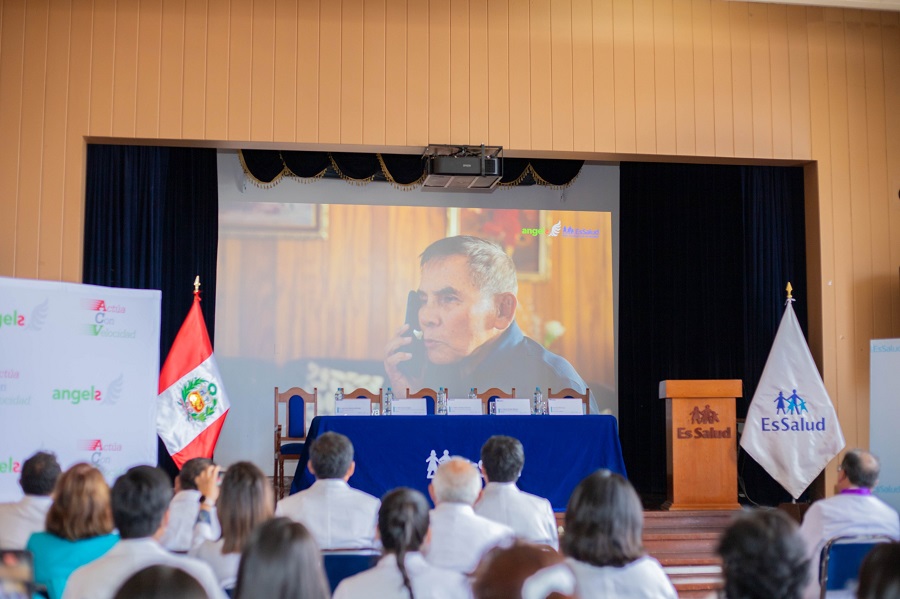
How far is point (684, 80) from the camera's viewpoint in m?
7.58

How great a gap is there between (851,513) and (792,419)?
3.50 metres

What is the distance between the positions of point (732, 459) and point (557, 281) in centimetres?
282

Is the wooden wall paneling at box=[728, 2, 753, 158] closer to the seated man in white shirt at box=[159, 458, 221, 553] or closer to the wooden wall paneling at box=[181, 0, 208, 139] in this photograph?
the wooden wall paneling at box=[181, 0, 208, 139]

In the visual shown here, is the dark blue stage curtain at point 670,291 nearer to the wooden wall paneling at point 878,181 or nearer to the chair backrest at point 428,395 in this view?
the wooden wall paneling at point 878,181

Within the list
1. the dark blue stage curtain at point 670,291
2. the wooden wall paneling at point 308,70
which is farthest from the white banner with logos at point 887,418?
the wooden wall paneling at point 308,70

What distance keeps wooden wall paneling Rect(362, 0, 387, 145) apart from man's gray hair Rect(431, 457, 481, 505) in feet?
14.6

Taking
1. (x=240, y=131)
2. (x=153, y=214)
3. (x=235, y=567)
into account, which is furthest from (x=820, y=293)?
(x=235, y=567)

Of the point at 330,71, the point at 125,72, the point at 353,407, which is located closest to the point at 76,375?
the point at 353,407

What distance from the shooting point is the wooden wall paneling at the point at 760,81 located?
25.0 ft

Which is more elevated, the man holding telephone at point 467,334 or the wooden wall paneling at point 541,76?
the wooden wall paneling at point 541,76

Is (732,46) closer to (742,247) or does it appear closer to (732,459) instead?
(742,247)

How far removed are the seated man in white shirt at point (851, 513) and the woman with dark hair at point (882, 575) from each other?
1930 millimetres

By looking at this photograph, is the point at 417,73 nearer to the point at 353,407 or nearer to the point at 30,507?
the point at 353,407

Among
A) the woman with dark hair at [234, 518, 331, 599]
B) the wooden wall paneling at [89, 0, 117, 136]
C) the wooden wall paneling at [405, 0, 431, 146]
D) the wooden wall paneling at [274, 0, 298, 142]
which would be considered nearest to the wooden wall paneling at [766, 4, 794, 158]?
the wooden wall paneling at [405, 0, 431, 146]
